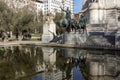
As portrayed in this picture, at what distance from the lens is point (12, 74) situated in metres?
10.7

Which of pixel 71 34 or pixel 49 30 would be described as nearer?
pixel 71 34

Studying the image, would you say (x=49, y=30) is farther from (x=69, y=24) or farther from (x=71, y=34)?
(x=71, y=34)

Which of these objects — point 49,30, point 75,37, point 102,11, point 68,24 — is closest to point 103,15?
point 102,11

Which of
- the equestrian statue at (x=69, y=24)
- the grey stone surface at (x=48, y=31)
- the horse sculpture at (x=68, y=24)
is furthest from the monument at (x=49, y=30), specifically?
the horse sculpture at (x=68, y=24)

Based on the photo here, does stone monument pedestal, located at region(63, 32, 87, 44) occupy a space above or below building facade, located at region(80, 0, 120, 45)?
below

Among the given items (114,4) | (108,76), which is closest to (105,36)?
(114,4)

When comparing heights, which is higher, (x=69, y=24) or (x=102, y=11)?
(x=102, y=11)

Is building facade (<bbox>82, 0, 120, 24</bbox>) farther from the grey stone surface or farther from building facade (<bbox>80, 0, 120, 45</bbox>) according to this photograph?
the grey stone surface

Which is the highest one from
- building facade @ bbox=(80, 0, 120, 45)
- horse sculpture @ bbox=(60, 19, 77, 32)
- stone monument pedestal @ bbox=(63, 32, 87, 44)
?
building facade @ bbox=(80, 0, 120, 45)

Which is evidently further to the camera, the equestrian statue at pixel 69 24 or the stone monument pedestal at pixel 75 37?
the equestrian statue at pixel 69 24

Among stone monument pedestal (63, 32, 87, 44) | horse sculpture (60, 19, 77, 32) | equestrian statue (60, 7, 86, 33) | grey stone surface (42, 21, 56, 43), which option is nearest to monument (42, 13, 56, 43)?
grey stone surface (42, 21, 56, 43)

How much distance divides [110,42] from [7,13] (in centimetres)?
2111

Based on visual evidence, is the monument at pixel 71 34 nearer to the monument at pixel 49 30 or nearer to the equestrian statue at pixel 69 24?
the equestrian statue at pixel 69 24

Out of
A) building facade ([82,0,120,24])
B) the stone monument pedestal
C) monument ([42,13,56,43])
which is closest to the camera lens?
the stone monument pedestal
